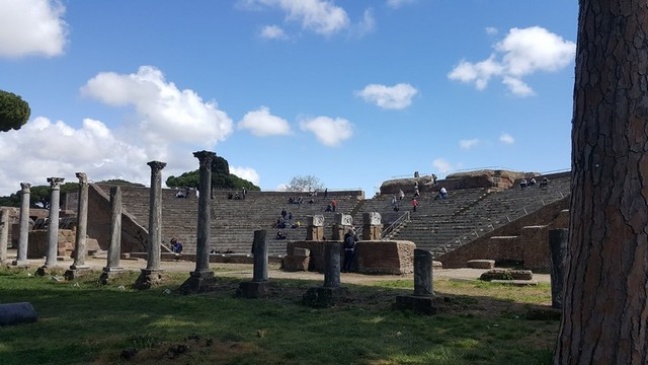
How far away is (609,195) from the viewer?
281 cm

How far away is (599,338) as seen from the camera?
8.89 ft

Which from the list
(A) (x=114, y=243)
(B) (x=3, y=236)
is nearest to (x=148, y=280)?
(A) (x=114, y=243)

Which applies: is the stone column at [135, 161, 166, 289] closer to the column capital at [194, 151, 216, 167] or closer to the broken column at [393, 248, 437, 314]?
the column capital at [194, 151, 216, 167]

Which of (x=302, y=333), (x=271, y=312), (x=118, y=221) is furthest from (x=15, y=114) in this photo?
(x=302, y=333)

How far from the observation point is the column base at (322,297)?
33.9 feet

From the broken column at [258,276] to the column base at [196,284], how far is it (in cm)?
150

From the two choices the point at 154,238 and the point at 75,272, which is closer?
the point at 154,238

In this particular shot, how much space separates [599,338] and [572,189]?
74 cm

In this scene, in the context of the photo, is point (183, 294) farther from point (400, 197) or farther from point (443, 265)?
point (400, 197)

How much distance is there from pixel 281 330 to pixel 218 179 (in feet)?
188

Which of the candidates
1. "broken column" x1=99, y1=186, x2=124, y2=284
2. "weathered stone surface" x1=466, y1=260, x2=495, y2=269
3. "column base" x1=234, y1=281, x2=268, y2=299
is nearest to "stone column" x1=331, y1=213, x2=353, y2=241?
"weathered stone surface" x1=466, y1=260, x2=495, y2=269

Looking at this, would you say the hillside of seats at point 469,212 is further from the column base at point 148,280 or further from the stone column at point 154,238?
the column base at point 148,280

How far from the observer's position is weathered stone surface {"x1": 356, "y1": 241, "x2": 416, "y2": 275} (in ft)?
55.8

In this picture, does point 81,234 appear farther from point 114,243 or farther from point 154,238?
point 154,238
